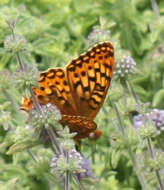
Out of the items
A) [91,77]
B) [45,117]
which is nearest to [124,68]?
[91,77]

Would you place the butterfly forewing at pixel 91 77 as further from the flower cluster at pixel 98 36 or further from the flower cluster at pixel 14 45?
the flower cluster at pixel 14 45

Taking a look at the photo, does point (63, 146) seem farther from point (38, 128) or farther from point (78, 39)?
point (78, 39)

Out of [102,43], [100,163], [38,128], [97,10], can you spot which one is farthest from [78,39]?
[38,128]

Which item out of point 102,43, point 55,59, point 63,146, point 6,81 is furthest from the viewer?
point 55,59

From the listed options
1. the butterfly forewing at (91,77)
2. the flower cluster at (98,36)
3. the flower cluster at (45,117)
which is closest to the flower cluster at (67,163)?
the flower cluster at (45,117)

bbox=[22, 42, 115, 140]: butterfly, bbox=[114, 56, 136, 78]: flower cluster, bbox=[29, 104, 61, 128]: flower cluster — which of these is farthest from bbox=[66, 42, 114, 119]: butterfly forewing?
bbox=[29, 104, 61, 128]: flower cluster

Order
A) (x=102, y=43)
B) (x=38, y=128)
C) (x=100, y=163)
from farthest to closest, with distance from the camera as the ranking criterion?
(x=100, y=163)
(x=102, y=43)
(x=38, y=128)

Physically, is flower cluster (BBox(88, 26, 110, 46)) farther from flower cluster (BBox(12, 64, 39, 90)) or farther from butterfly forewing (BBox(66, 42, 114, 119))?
flower cluster (BBox(12, 64, 39, 90))
